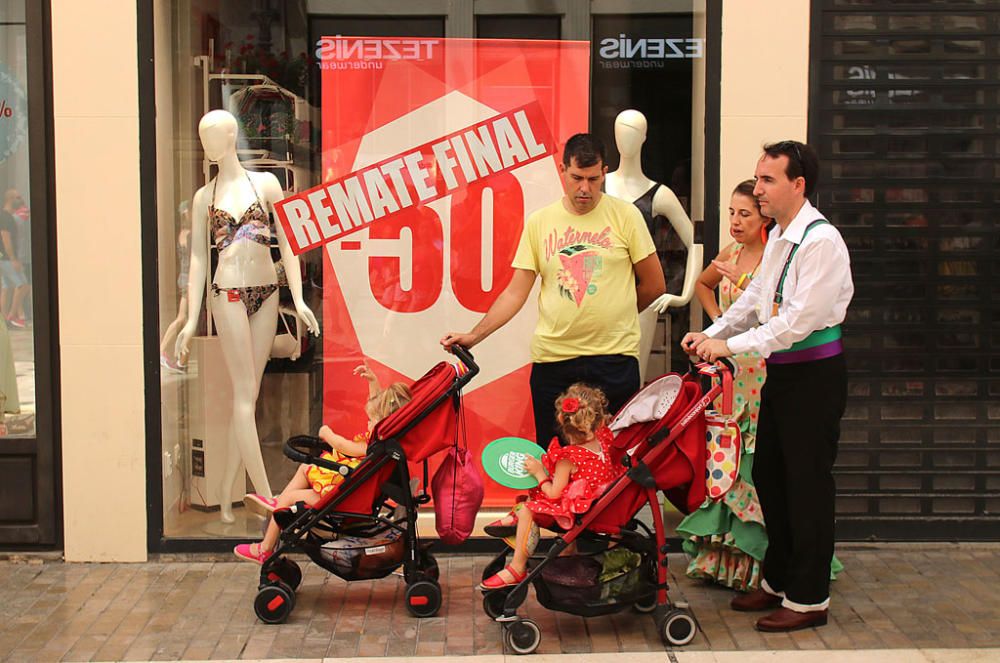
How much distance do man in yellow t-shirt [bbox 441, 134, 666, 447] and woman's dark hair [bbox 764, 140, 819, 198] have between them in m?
0.78

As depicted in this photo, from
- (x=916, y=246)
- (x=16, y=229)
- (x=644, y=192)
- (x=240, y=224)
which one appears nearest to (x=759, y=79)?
(x=644, y=192)

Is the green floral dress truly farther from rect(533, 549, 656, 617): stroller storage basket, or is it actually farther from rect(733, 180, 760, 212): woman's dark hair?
rect(533, 549, 656, 617): stroller storage basket

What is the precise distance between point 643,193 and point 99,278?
2750mm

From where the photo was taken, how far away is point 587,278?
5.39 metres

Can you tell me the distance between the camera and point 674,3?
6.12 m

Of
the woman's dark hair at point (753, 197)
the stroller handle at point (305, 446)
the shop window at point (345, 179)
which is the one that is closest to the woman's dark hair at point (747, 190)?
A: the woman's dark hair at point (753, 197)

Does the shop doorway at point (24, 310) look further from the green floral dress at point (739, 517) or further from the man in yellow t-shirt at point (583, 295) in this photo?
the green floral dress at point (739, 517)

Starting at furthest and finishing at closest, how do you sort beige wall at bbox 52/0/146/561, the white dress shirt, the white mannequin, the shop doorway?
the white mannequin, the shop doorway, beige wall at bbox 52/0/146/561, the white dress shirt

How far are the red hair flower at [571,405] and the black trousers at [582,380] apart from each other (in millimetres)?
475

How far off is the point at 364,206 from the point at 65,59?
63.2 inches

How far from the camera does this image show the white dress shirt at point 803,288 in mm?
4703

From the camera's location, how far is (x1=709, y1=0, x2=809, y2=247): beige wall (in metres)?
5.94

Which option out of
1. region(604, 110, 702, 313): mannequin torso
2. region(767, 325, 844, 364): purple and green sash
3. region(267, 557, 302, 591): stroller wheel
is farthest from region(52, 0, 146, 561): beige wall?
region(767, 325, 844, 364): purple and green sash

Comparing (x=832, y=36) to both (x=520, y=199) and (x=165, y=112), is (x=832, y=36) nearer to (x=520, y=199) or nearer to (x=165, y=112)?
(x=520, y=199)
